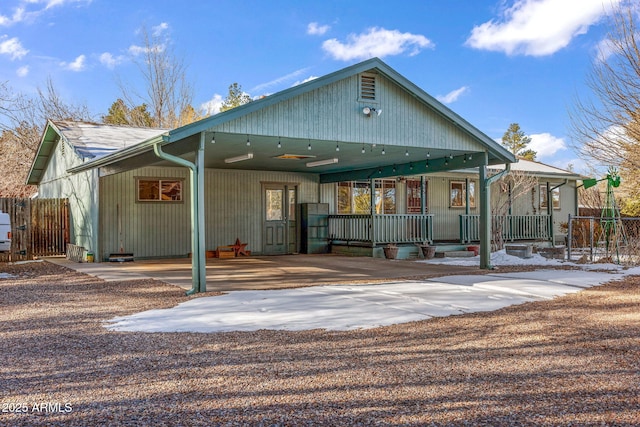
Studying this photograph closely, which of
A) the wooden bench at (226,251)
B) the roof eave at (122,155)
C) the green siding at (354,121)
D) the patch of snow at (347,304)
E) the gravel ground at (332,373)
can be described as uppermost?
the green siding at (354,121)

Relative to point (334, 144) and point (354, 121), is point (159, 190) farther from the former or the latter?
point (354, 121)

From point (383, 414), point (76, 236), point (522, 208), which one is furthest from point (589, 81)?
point (76, 236)

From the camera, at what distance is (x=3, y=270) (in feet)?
41.2

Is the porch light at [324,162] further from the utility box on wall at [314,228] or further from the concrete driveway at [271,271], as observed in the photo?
the concrete driveway at [271,271]

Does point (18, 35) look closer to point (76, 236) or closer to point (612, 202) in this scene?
point (76, 236)

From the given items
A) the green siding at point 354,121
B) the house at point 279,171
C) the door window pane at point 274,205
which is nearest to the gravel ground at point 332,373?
the house at point 279,171

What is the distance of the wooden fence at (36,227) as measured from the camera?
14750mm

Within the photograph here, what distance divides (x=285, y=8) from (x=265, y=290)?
704 inches

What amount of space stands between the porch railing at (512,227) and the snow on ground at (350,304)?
6.31 metres

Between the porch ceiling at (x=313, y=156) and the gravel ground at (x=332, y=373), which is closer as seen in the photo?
the gravel ground at (x=332, y=373)

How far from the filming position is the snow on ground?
6.45 meters

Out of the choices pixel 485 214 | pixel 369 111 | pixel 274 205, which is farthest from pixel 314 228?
pixel 369 111

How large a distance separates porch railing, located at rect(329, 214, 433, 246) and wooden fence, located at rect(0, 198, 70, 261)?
831cm

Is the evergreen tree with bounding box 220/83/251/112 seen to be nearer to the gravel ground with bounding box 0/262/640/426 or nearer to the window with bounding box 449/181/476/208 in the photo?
the window with bounding box 449/181/476/208
